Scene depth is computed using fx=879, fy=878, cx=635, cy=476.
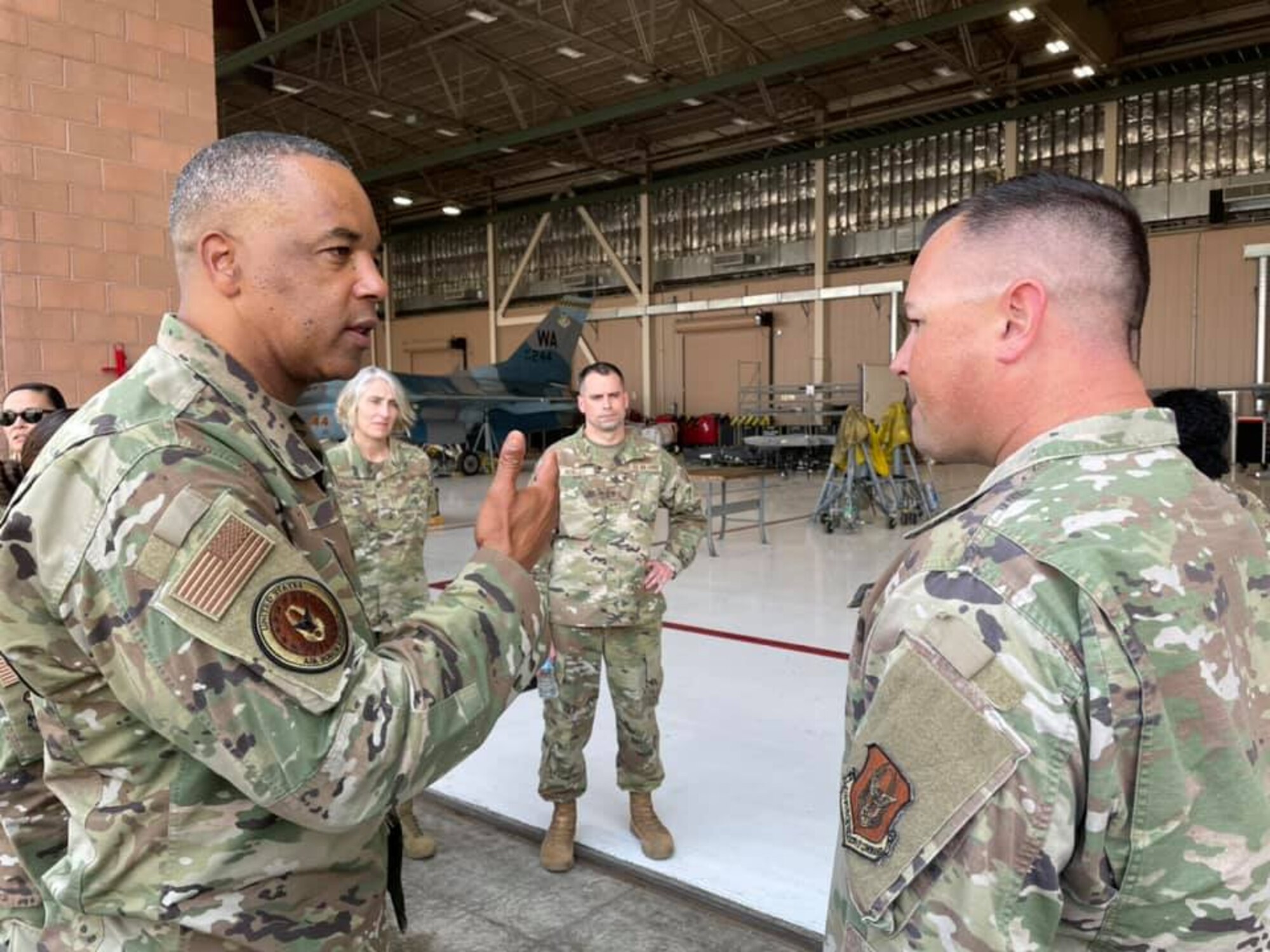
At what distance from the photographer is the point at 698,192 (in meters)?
22.2

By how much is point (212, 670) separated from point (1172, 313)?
64.3ft

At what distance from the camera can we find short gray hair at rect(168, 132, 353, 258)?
1129mm

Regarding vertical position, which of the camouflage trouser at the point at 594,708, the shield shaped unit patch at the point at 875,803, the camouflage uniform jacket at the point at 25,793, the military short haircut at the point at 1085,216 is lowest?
the camouflage trouser at the point at 594,708

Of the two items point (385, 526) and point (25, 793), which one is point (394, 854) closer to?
point (25, 793)

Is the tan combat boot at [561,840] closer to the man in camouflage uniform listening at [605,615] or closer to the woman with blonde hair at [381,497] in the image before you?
the man in camouflage uniform listening at [605,615]

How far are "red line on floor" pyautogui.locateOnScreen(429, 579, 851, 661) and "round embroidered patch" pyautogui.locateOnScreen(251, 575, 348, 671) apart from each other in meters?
4.20

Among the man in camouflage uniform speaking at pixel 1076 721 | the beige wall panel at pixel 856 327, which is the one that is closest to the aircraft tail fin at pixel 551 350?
the beige wall panel at pixel 856 327

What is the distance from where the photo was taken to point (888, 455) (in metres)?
10.4

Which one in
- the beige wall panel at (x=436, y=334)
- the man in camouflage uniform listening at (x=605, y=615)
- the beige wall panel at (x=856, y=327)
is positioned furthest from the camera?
the beige wall panel at (x=436, y=334)

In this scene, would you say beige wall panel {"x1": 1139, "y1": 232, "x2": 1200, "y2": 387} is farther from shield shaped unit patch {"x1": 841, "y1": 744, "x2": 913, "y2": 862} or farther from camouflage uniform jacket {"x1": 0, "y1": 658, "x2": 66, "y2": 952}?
camouflage uniform jacket {"x1": 0, "y1": 658, "x2": 66, "y2": 952}

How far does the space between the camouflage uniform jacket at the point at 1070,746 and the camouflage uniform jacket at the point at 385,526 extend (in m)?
2.69

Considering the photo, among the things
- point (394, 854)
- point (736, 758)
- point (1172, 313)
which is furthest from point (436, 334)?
point (394, 854)

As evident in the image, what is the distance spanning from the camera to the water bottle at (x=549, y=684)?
124 inches

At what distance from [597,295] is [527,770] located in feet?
70.4
